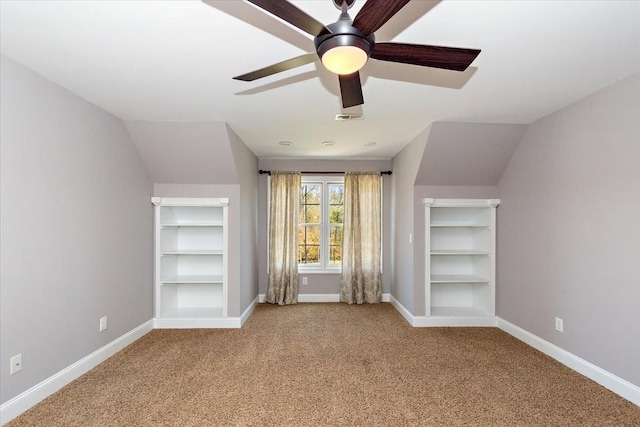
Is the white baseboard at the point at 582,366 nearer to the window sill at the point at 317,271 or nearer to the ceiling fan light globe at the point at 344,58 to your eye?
the window sill at the point at 317,271

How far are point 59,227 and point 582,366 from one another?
14.8 ft

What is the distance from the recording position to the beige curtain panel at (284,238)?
16.8 ft

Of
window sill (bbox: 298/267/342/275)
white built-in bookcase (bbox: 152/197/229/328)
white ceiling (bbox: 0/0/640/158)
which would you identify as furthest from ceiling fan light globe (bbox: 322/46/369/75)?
window sill (bbox: 298/267/342/275)

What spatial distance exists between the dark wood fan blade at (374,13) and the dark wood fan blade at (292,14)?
5.8 inches

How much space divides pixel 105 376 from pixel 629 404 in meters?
4.11

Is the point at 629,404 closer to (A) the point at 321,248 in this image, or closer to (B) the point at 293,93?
(B) the point at 293,93

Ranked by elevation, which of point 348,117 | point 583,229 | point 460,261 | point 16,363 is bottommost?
point 16,363

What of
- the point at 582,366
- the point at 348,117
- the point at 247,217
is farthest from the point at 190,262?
the point at 582,366

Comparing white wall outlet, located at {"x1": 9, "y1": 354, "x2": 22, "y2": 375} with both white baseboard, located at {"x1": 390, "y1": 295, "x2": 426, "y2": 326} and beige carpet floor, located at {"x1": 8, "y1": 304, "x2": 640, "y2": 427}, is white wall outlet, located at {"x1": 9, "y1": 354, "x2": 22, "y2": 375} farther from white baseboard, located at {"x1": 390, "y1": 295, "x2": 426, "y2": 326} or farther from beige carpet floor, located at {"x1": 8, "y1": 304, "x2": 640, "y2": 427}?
white baseboard, located at {"x1": 390, "y1": 295, "x2": 426, "y2": 326}

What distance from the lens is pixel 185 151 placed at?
145 inches

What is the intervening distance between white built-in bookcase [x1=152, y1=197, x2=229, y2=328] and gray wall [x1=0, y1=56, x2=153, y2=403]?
1.59 feet

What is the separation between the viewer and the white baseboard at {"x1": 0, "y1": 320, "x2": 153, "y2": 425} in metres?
2.14

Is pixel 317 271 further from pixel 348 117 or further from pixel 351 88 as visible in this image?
pixel 351 88

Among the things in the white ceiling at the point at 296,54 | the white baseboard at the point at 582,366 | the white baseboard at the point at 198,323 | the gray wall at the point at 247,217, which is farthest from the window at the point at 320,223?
the white baseboard at the point at 582,366
